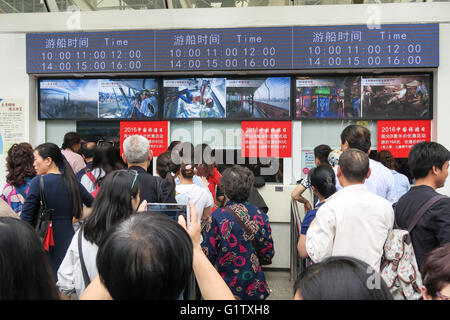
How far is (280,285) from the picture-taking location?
4262 mm

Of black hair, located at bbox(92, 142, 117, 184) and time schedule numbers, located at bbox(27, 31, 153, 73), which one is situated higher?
time schedule numbers, located at bbox(27, 31, 153, 73)

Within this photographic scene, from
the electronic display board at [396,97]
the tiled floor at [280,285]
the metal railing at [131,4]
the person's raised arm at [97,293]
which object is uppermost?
the metal railing at [131,4]

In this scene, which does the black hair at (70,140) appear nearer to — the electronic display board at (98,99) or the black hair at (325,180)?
the electronic display board at (98,99)

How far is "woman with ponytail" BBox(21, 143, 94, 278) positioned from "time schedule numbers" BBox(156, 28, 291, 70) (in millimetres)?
2266

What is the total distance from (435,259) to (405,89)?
3.78 meters

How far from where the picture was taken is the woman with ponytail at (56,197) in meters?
2.53

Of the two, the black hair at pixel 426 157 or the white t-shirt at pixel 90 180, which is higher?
the black hair at pixel 426 157

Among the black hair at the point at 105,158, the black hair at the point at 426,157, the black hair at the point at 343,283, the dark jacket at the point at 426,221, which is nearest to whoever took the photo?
the black hair at the point at 343,283

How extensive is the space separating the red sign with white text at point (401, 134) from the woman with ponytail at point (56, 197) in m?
3.65

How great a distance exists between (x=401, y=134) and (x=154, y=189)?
11.1ft

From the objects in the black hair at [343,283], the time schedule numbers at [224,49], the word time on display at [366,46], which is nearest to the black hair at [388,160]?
the word time on display at [366,46]

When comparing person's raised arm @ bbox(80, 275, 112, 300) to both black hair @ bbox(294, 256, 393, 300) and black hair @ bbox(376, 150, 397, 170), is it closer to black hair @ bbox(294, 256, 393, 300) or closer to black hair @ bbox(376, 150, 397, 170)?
black hair @ bbox(294, 256, 393, 300)

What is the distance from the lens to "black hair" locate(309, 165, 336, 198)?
7.88 ft

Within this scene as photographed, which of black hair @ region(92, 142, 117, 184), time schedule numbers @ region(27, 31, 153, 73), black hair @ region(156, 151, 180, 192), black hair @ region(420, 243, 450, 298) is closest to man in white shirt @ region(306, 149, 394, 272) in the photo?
black hair @ region(420, 243, 450, 298)
